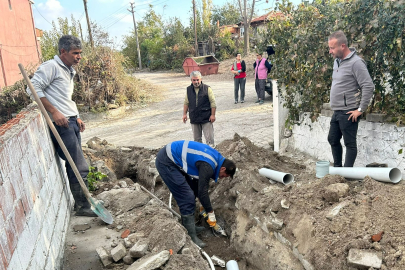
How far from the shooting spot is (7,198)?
6.74 ft

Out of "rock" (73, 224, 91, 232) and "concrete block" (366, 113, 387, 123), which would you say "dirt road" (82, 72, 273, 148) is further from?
"rock" (73, 224, 91, 232)

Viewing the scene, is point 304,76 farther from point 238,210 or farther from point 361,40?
point 238,210

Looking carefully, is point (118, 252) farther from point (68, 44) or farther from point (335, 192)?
point (68, 44)

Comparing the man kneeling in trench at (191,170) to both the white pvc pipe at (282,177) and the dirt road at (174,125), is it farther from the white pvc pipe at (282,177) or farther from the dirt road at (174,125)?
the dirt road at (174,125)

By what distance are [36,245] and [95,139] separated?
594 centimetres

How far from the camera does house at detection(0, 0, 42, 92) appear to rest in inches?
489

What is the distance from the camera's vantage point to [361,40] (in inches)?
168

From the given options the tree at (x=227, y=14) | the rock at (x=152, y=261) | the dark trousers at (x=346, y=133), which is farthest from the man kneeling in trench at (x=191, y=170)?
the tree at (x=227, y=14)

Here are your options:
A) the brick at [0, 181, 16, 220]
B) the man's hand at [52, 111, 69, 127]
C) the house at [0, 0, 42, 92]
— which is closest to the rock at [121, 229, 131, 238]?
the man's hand at [52, 111, 69, 127]

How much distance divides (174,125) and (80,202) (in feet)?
19.1

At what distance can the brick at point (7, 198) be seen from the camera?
1.97 metres

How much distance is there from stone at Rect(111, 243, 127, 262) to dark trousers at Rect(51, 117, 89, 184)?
1.33 m

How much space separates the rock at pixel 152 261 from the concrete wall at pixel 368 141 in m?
3.22

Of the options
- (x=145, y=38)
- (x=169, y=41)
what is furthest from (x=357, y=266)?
(x=145, y=38)
